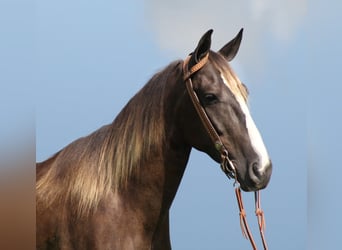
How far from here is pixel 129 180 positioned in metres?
1.25

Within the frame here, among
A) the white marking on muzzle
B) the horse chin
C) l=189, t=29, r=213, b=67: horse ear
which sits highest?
l=189, t=29, r=213, b=67: horse ear

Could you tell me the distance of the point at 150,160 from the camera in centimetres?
124

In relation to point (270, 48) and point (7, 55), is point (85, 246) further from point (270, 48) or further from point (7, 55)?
point (270, 48)

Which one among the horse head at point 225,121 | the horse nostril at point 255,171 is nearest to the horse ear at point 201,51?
the horse head at point 225,121

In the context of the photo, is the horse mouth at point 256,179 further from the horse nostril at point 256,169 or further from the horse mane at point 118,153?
the horse mane at point 118,153

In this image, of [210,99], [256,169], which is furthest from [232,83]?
[256,169]

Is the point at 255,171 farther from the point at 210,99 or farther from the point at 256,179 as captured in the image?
the point at 210,99

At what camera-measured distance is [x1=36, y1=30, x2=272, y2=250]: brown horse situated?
119 cm

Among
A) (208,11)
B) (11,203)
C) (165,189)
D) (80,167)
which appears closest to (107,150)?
(80,167)

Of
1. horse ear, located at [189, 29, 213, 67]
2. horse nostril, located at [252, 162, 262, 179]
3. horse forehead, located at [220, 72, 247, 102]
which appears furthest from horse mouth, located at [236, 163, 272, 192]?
horse ear, located at [189, 29, 213, 67]

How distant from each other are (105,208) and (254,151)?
0.41 m

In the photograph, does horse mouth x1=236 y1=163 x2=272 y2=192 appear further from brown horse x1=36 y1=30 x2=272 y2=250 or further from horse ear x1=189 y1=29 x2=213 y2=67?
horse ear x1=189 y1=29 x2=213 y2=67

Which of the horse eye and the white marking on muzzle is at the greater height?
the horse eye

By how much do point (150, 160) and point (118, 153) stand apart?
0.09m
